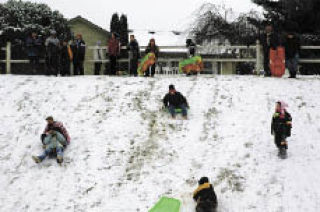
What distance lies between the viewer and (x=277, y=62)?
15.5 meters

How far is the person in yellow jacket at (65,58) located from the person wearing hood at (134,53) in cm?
241

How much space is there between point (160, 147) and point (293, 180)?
11.5 feet

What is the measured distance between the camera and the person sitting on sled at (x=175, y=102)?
40.8 ft

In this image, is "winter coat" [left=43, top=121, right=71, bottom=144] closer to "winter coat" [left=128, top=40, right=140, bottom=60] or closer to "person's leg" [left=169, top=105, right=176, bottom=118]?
"person's leg" [left=169, top=105, right=176, bottom=118]

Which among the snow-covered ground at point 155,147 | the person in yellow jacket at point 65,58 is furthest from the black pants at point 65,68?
the snow-covered ground at point 155,147

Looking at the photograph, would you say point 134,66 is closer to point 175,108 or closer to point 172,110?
point 175,108

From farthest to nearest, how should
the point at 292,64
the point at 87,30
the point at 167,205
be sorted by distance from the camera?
the point at 87,30
the point at 292,64
the point at 167,205

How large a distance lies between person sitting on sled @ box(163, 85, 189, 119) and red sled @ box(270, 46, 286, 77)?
481cm

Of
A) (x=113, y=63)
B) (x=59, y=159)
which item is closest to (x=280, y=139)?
(x=59, y=159)

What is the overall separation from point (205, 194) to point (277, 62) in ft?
28.2

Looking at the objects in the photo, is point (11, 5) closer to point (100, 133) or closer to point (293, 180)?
point (100, 133)

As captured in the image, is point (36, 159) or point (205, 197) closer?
point (205, 197)

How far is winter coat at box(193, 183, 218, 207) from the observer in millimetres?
8416

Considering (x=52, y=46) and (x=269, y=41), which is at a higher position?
(x=269, y=41)
